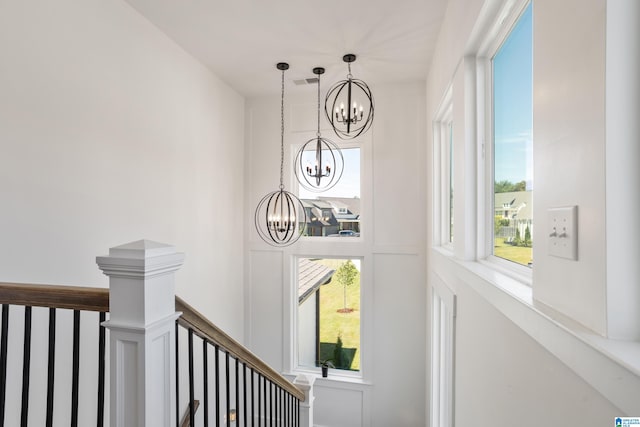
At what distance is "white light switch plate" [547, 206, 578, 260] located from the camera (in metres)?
0.73

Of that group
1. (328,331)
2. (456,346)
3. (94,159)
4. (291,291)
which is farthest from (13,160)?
(328,331)

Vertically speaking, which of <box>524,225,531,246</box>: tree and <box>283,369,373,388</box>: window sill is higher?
<box>524,225,531,246</box>: tree

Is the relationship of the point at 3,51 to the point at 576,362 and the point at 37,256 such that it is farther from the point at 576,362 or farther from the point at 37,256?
the point at 576,362

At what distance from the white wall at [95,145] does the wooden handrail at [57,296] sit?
78 cm

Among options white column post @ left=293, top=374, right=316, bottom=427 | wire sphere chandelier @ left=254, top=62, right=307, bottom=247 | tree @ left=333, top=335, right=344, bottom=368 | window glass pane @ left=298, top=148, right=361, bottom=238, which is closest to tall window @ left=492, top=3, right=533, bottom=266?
white column post @ left=293, top=374, right=316, bottom=427

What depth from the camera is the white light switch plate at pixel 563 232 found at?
728 mm

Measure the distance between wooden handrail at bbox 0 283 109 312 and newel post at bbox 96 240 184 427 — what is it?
10 centimetres

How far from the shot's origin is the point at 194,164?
3094mm

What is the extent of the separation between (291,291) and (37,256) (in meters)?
2.63

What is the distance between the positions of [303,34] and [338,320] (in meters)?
3.03

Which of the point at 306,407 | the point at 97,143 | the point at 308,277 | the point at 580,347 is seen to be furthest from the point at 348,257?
the point at 580,347

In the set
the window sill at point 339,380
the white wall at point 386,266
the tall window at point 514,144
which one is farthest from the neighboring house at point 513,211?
the window sill at point 339,380

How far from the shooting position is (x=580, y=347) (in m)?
0.66

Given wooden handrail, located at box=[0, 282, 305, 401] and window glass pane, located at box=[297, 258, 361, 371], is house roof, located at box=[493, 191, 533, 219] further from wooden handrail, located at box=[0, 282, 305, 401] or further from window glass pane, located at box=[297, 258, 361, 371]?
window glass pane, located at box=[297, 258, 361, 371]
